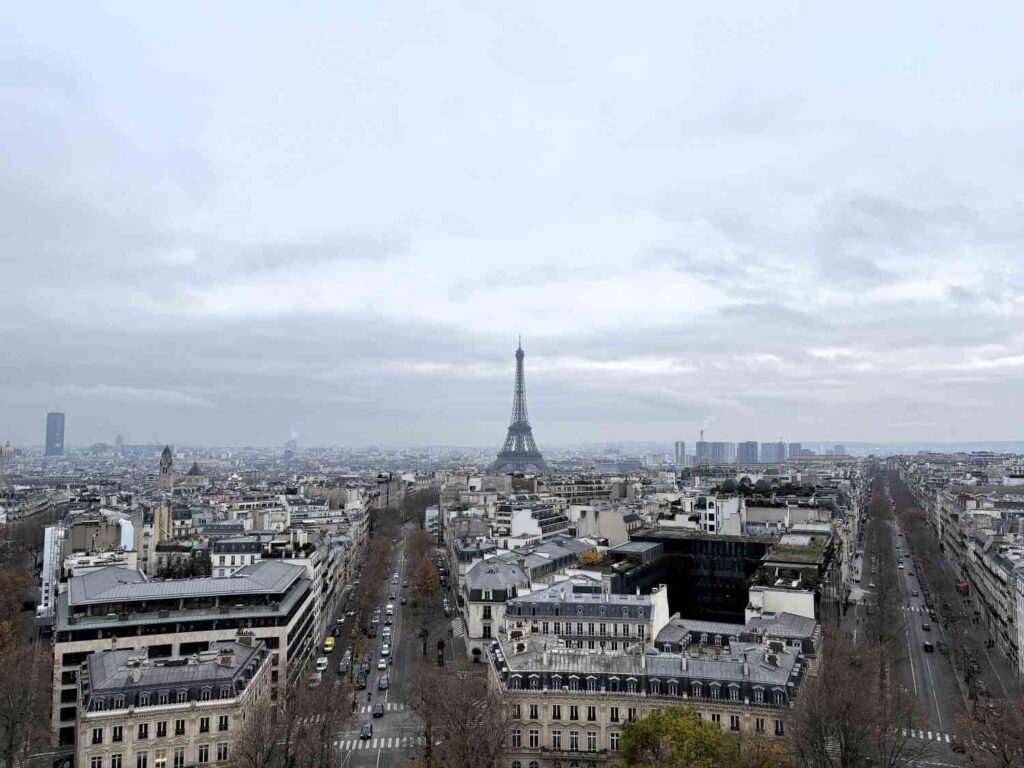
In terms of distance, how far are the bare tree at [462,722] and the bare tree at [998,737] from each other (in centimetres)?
2401

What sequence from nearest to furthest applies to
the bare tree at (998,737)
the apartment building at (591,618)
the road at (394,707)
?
the bare tree at (998,737) < the road at (394,707) < the apartment building at (591,618)

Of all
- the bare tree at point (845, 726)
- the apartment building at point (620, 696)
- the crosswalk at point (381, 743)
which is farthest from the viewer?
the crosswalk at point (381, 743)

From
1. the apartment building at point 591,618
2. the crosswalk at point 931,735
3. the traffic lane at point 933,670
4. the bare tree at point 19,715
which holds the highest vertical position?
the apartment building at point 591,618

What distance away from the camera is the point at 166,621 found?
58.3 m

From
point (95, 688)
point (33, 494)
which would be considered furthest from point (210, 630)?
point (33, 494)

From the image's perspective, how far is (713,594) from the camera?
81.9m

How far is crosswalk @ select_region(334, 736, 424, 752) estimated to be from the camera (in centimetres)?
5147

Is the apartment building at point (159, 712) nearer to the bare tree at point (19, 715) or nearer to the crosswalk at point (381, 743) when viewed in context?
the bare tree at point (19, 715)

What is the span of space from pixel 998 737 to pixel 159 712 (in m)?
43.4

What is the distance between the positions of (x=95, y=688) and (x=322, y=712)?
12696mm

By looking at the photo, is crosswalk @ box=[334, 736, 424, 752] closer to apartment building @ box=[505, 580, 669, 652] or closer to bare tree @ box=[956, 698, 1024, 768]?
apartment building @ box=[505, 580, 669, 652]

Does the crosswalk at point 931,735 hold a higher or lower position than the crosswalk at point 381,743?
higher

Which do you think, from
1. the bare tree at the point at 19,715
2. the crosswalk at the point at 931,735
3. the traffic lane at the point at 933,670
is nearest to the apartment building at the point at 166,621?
the bare tree at the point at 19,715

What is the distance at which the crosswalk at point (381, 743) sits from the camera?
2026 inches
